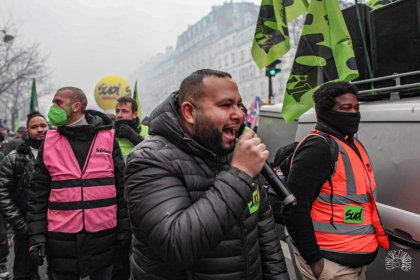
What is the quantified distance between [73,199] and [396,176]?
230 centimetres

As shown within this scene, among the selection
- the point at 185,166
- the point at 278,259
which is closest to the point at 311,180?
the point at 278,259

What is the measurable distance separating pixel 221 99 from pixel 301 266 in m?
1.59

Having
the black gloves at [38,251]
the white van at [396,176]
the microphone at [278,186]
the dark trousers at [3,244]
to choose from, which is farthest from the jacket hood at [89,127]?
the dark trousers at [3,244]

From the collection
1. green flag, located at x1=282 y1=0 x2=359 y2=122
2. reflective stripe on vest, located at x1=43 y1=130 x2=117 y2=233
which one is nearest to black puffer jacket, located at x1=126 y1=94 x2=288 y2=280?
reflective stripe on vest, located at x1=43 y1=130 x2=117 y2=233

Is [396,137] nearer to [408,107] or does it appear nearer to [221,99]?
[408,107]

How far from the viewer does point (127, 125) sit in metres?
4.41

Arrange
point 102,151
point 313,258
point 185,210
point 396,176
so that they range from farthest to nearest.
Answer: point 102,151, point 396,176, point 313,258, point 185,210

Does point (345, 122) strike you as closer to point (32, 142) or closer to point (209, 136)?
point (209, 136)

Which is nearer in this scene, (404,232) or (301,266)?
(404,232)

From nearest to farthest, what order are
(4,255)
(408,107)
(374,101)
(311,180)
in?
(311,180) < (408,107) < (374,101) < (4,255)

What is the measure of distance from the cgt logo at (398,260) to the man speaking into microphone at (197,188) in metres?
1.07

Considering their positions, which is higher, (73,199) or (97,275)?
(73,199)

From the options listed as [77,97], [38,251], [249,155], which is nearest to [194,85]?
[249,155]

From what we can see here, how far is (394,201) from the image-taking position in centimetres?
231
